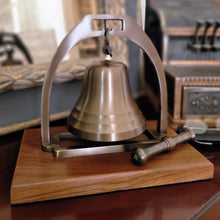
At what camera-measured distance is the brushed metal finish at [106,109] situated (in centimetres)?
60

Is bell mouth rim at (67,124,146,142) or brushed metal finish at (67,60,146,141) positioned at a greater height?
brushed metal finish at (67,60,146,141)

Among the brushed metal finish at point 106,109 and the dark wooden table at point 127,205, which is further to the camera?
the brushed metal finish at point 106,109

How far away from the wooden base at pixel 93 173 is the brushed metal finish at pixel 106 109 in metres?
0.06

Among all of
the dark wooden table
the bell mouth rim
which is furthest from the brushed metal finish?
the dark wooden table

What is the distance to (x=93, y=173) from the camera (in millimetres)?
547

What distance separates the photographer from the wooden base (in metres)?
0.52

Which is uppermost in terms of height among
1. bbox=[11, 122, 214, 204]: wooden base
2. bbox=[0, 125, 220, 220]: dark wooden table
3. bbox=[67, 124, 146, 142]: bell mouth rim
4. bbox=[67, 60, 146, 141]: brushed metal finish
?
bbox=[67, 60, 146, 141]: brushed metal finish

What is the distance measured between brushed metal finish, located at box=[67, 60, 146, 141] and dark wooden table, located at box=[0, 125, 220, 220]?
0.14m

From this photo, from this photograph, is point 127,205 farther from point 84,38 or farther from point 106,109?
point 84,38

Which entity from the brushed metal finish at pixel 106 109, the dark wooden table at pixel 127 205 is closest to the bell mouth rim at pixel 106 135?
the brushed metal finish at pixel 106 109

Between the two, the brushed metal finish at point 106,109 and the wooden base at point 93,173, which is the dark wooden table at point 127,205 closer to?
the wooden base at point 93,173

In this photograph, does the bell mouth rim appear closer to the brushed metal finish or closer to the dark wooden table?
the brushed metal finish

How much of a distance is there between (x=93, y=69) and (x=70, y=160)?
22 centimetres

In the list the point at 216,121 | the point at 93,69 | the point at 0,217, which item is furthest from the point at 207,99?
the point at 0,217
